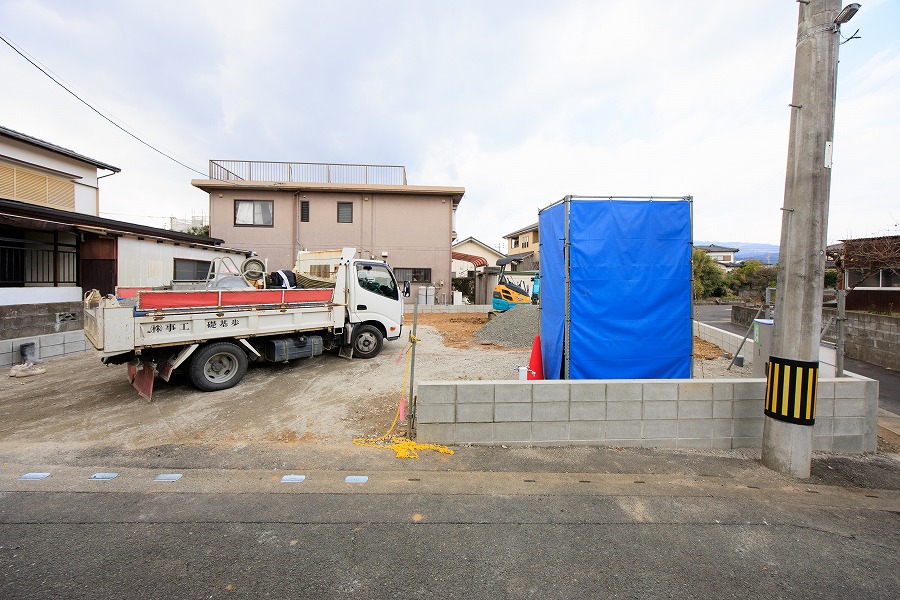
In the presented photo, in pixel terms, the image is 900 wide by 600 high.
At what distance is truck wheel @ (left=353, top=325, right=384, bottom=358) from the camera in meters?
8.80

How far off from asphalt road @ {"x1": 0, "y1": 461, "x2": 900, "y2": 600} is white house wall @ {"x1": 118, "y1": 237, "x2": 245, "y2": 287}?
9627 mm

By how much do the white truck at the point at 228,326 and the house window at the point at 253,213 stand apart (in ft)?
41.9

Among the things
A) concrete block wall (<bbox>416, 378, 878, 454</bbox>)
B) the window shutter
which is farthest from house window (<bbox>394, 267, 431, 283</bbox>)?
concrete block wall (<bbox>416, 378, 878, 454</bbox>)

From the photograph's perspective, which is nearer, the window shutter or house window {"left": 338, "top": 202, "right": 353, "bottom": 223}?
the window shutter

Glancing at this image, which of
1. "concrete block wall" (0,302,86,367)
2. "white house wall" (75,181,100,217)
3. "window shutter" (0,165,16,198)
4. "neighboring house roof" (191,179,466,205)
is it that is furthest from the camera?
"neighboring house roof" (191,179,466,205)

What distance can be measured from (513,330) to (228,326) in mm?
7679

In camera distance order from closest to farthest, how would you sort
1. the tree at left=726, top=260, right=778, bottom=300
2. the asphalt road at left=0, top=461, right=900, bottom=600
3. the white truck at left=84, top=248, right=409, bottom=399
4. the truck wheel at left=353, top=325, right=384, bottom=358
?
the asphalt road at left=0, top=461, right=900, bottom=600
the white truck at left=84, top=248, right=409, bottom=399
the truck wheel at left=353, top=325, right=384, bottom=358
the tree at left=726, top=260, right=778, bottom=300

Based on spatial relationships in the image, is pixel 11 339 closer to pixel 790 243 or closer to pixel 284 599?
pixel 284 599

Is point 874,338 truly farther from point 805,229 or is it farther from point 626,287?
point 805,229

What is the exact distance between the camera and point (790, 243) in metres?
3.96

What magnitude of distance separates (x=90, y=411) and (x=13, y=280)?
6.48m

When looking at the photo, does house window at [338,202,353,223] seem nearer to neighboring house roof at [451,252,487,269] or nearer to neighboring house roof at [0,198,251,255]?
neighboring house roof at [0,198,251,255]

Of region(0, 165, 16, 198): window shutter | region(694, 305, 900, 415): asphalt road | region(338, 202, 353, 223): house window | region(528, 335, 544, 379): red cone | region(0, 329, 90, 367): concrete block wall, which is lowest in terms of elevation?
region(694, 305, 900, 415): asphalt road

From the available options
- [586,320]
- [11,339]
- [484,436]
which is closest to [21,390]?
[11,339]
